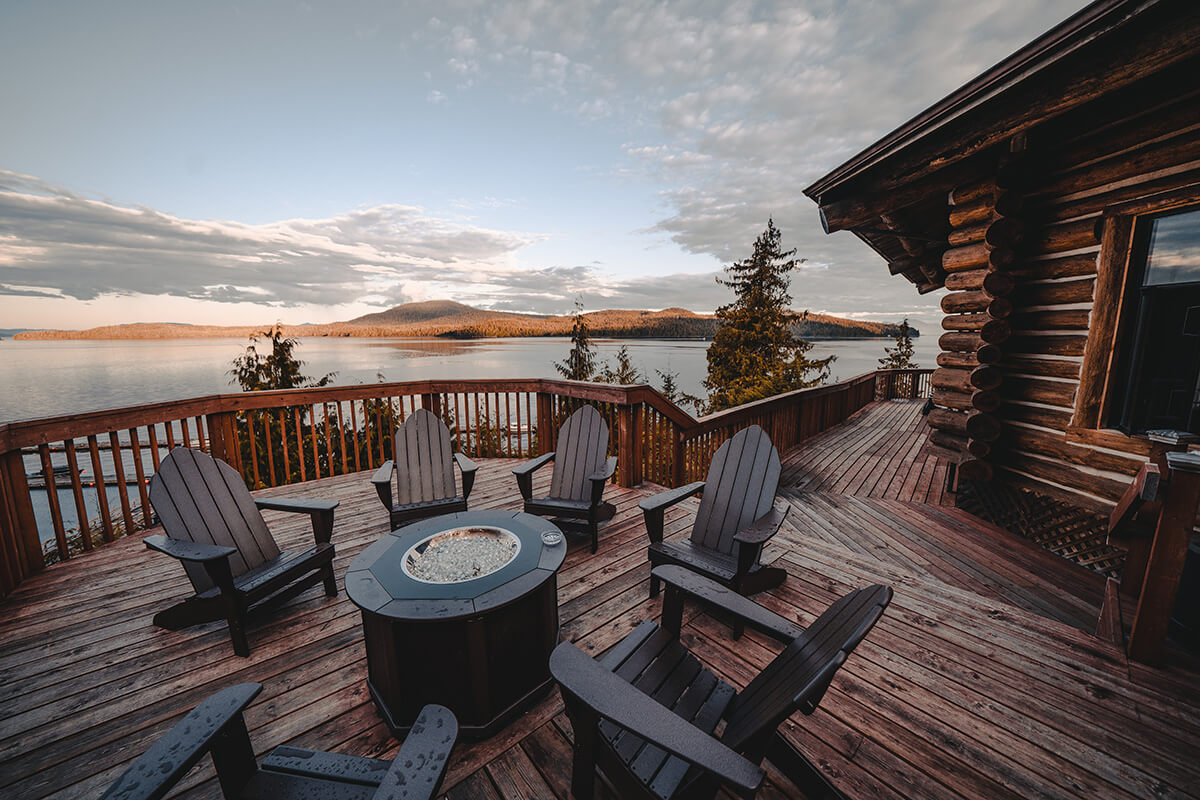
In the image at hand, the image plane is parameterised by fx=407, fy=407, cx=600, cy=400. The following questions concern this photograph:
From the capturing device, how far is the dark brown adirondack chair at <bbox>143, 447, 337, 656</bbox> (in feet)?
6.50

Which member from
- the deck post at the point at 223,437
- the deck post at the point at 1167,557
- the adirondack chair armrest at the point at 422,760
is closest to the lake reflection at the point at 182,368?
the deck post at the point at 223,437

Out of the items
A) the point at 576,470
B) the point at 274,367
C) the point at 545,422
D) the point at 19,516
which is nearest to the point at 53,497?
the point at 19,516

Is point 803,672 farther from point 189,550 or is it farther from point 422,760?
point 189,550

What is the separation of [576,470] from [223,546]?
2139mm

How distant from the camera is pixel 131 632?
2.20 metres

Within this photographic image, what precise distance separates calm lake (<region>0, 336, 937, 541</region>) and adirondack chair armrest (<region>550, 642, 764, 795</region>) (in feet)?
13.5

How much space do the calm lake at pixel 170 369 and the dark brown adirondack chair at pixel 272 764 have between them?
11.1 ft

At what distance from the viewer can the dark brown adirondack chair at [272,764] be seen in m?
0.84

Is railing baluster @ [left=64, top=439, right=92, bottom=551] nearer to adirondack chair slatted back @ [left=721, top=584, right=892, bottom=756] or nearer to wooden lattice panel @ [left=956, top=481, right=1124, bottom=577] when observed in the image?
adirondack chair slatted back @ [left=721, top=584, right=892, bottom=756]

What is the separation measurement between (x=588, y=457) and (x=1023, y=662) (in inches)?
103

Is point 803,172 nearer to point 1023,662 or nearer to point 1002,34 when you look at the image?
point 1002,34

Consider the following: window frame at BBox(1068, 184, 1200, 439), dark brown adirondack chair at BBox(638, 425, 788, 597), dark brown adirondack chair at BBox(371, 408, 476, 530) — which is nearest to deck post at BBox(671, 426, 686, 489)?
dark brown adirondack chair at BBox(638, 425, 788, 597)

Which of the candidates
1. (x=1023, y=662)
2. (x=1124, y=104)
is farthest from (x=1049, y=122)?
(x=1023, y=662)

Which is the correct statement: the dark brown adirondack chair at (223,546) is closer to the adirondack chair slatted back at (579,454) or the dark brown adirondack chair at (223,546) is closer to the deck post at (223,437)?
the adirondack chair slatted back at (579,454)
